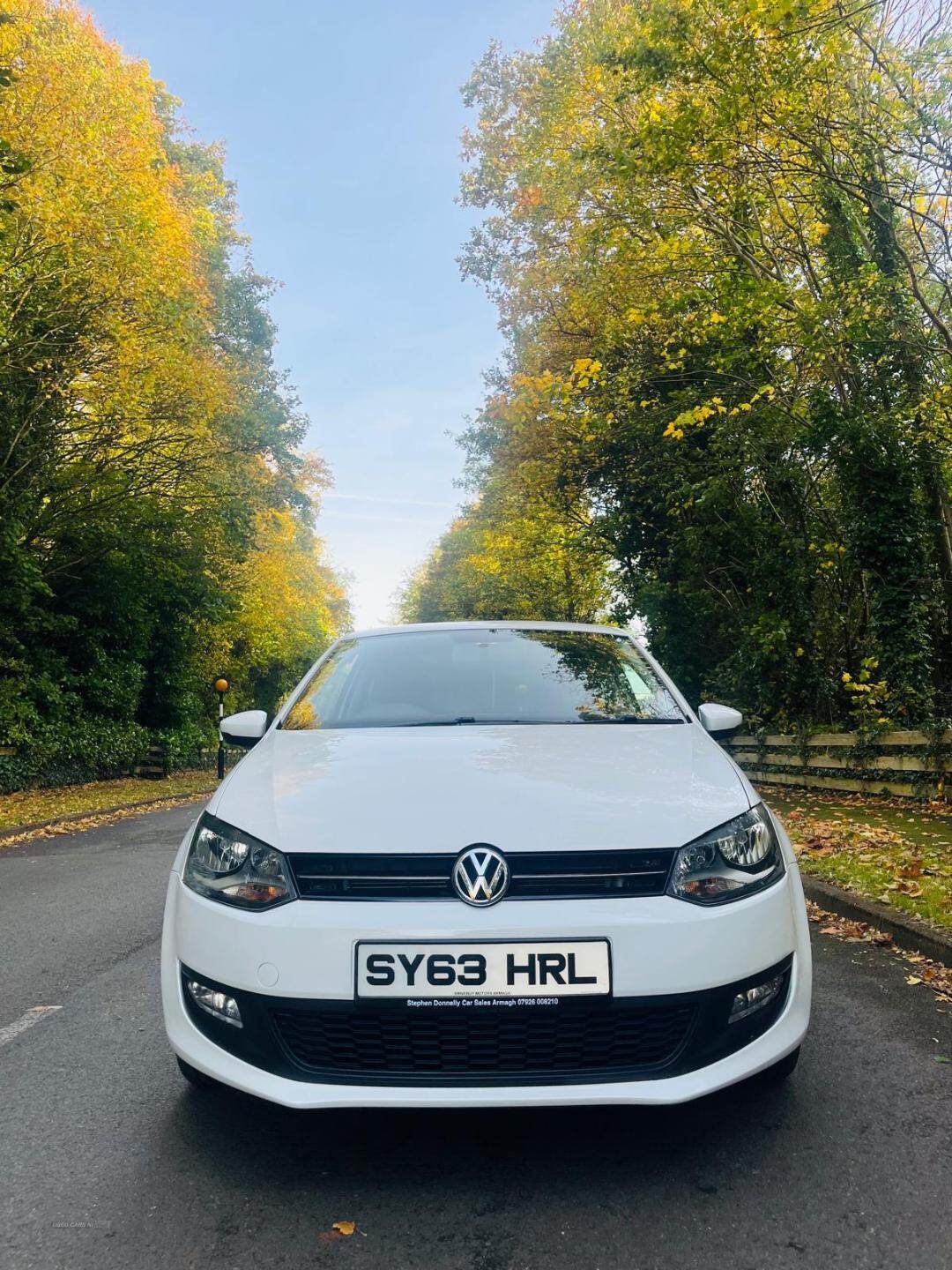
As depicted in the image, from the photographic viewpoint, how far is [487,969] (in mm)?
2350

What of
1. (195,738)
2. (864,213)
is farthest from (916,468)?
(195,738)

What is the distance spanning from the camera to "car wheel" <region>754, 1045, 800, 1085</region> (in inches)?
114

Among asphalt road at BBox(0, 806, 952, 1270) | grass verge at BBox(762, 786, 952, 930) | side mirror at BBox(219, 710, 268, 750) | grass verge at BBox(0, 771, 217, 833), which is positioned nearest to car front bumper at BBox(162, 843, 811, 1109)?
asphalt road at BBox(0, 806, 952, 1270)

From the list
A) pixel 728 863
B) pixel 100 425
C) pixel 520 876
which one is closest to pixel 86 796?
pixel 100 425

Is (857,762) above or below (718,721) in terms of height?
below

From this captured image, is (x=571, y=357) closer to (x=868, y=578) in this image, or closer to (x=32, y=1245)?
(x=868, y=578)

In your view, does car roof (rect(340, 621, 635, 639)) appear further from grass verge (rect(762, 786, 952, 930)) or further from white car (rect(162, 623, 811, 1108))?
grass verge (rect(762, 786, 952, 930))

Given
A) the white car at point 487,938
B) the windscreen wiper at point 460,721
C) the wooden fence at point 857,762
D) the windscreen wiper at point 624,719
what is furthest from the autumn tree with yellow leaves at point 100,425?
the wooden fence at point 857,762

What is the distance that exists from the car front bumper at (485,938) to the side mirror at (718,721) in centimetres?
125

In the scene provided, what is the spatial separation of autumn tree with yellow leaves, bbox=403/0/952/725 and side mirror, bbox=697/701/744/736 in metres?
5.43

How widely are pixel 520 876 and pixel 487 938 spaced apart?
18cm

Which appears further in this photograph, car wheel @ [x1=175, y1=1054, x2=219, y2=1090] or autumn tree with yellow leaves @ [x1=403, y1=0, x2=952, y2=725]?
autumn tree with yellow leaves @ [x1=403, y1=0, x2=952, y2=725]

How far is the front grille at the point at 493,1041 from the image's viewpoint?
7.70 ft

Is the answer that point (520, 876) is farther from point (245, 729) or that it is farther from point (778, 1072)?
point (245, 729)
